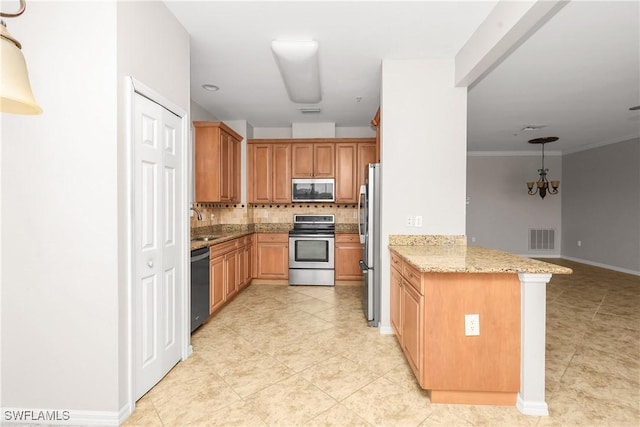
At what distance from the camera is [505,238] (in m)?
7.81

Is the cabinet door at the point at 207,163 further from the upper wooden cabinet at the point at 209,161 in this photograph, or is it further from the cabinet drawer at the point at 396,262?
the cabinet drawer at the point at 396,262

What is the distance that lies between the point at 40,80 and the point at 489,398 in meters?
3.31

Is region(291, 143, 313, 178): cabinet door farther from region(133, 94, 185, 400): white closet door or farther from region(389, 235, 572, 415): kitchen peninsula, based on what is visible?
region(389, 235, 572, 415): kitchen peninsula

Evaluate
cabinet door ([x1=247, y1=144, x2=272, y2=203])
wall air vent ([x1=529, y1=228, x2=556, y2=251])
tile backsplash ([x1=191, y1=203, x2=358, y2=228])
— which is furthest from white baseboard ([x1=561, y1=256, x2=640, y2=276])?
cabinet door ([x1=247, y1=144, x2=272, y2=203])

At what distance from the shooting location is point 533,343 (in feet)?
5.98

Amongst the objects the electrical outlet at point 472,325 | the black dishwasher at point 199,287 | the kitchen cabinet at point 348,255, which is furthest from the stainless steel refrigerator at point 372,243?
the black dishwasher at point 199,287

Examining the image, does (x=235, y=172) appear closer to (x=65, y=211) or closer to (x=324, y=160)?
(x=324, y=160)

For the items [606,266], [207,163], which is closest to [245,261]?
[207,163]

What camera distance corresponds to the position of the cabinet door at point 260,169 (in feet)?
17.0

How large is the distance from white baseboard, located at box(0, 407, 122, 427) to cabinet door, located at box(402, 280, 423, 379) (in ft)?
6.00

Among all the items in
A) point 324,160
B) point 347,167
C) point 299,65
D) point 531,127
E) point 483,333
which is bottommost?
point 483,333

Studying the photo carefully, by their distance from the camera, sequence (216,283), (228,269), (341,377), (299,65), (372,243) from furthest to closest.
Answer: (228,269)
(216,283)
(372,243)
(299,65)
(341,377)

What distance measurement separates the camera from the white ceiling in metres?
2.26

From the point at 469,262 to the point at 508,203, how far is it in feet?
23.0
